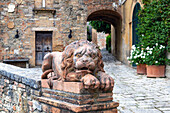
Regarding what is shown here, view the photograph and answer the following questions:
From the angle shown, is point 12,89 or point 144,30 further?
point 144,30

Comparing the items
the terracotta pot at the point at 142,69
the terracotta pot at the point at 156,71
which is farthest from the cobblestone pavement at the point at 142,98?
the terracotta pot at the point at 142,69

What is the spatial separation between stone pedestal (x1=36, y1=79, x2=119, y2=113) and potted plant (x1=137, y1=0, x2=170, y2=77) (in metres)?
4.70

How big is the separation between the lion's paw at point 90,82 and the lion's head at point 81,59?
8 cm

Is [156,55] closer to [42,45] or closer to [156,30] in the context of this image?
[156,30]

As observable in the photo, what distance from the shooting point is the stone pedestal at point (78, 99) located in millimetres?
2303

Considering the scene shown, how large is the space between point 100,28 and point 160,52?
12.8m

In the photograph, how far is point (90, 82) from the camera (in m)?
2.24

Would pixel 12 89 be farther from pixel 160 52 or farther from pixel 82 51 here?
pixel 160 52

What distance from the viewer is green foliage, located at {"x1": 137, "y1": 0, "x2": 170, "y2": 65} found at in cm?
684

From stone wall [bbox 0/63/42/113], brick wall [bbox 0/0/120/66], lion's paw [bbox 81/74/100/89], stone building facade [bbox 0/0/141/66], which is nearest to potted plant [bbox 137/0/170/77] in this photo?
stone building facade [bbox 0/0/141/66]

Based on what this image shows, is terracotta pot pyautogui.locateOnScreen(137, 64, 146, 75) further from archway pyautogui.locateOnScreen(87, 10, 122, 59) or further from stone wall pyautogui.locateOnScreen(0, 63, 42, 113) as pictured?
archway pyautogui.locateOnScreen(87, 10, 122, 59)

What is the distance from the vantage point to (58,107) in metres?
2.59

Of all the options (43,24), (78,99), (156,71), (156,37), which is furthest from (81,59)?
(43,24)

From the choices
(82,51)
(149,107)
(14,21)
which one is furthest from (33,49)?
(82,51)
